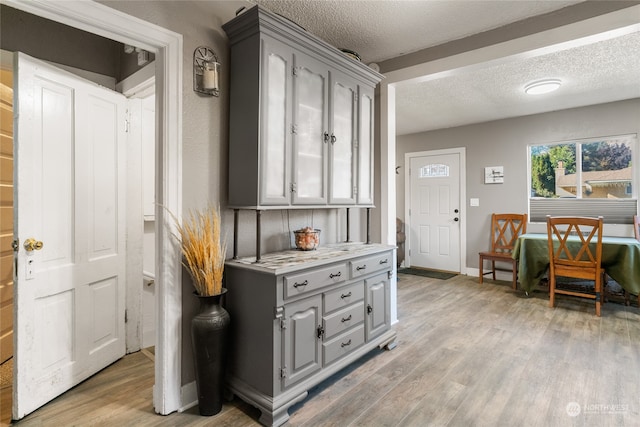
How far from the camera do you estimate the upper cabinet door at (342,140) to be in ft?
7.97

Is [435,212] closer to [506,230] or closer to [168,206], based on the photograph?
[506,230]

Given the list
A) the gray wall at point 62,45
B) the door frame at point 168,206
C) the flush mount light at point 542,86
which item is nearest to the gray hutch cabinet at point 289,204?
the door frame at point 168,206

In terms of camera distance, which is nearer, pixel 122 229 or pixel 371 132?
pixel 122 229

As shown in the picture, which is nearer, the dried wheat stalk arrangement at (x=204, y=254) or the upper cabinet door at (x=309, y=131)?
the dried wheat stalk arrangement at (x=204, y=254)

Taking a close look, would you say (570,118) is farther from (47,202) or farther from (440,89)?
(47,202)

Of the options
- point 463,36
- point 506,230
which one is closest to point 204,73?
point 463,36

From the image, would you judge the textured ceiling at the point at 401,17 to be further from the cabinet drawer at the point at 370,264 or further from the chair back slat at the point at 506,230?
the chair back slat at the point at 506,230

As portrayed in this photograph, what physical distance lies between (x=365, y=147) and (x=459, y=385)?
1835 mm

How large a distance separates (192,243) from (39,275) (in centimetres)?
92

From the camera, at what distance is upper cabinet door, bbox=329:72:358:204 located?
7.97ft

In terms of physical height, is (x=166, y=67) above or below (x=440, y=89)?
below

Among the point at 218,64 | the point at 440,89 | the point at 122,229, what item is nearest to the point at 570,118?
the point at 440,89

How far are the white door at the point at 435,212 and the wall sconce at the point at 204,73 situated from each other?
4.63 metres

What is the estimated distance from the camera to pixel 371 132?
2.81 metres
